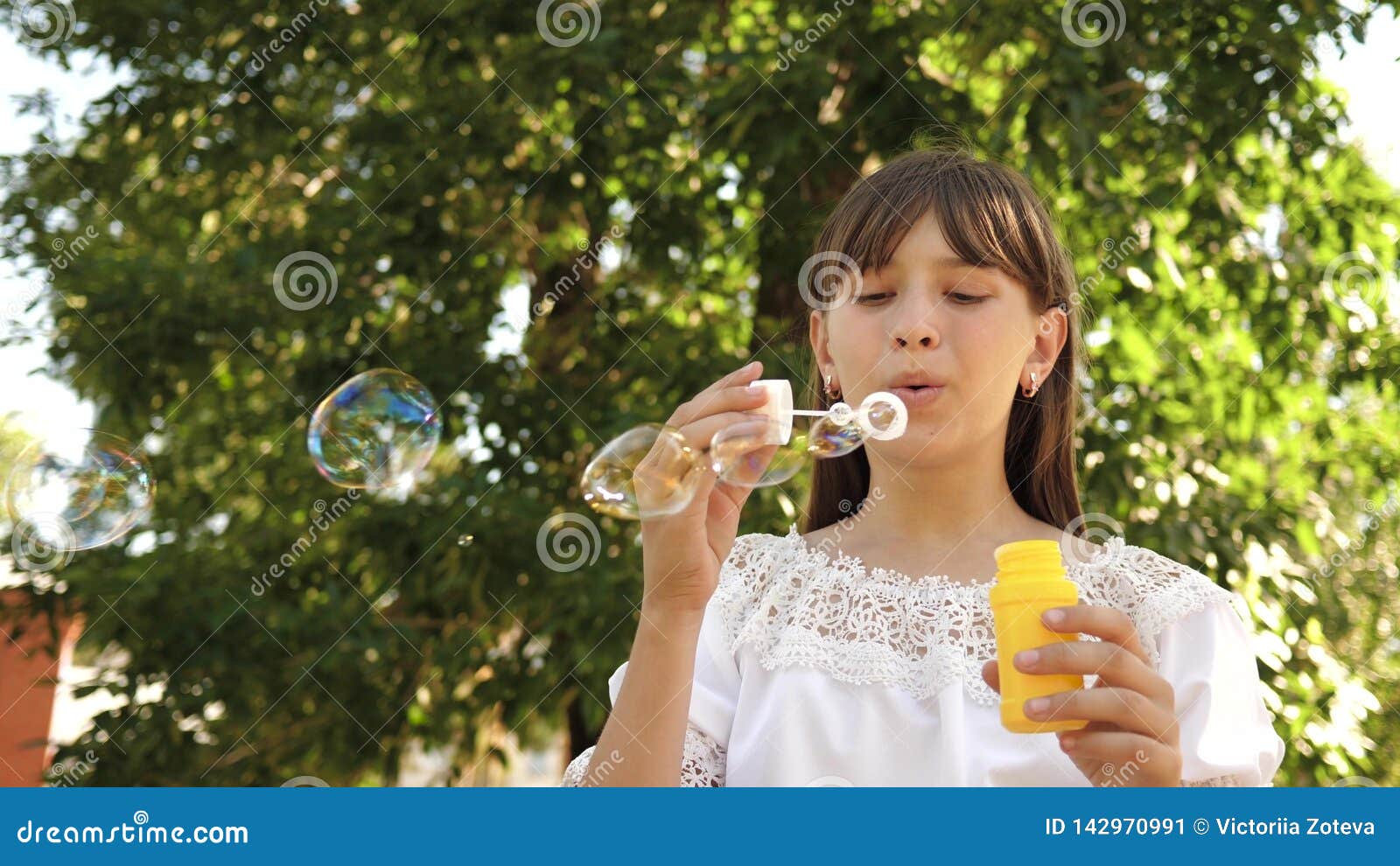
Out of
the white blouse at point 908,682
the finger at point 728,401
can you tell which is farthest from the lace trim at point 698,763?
the finger at point 728,401

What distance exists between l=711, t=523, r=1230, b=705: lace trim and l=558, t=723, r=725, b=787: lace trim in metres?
0.14

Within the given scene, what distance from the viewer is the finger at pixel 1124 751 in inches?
55.1

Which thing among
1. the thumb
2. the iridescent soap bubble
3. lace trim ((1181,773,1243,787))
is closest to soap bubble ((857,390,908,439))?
the thumb

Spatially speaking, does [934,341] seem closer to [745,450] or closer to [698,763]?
[745,450]

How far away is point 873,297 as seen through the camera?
1831 mm

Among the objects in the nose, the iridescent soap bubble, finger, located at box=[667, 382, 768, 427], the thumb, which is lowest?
the thumb

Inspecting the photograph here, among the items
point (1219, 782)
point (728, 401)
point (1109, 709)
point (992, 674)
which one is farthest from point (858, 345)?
point (1219, 782)

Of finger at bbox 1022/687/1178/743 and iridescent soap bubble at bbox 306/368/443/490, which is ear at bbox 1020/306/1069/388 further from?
iridescent soap bubble at bbox 306/368/443/490

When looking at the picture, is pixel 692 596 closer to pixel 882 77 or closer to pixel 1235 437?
pixel 882 77

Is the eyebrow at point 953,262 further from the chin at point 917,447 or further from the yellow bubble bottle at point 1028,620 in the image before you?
the yellow bubble bottle at point 1028,620

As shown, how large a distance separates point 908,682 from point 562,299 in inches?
97.5

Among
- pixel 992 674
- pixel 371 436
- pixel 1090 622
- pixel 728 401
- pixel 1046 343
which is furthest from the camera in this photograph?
pixel 371 436

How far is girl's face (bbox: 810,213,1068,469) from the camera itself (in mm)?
1754

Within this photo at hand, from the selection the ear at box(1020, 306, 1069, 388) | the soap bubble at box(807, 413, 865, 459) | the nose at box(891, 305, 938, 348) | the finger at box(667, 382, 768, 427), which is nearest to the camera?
the finger at box(667, 382, 768, 427)
